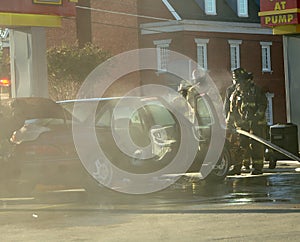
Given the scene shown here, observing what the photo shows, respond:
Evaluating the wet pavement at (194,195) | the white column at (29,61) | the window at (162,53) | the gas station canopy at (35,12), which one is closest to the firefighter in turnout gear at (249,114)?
the wet pavement at (194,195)

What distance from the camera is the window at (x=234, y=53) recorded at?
49.7 meters

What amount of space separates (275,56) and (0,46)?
50.1 feet

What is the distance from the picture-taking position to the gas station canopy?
64.6 feet

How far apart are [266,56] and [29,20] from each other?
33.2 metres

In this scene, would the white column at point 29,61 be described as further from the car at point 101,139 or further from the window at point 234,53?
the window at point 234,53

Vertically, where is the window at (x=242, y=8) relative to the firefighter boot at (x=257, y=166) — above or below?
above

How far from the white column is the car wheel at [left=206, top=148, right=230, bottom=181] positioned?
586cm

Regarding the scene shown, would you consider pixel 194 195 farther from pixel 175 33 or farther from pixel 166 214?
Result: pixel 175 33

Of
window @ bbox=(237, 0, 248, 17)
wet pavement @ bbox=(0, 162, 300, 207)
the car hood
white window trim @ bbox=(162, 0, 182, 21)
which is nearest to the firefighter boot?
wet pavement @ bbox=(0, 162, 300, 207)

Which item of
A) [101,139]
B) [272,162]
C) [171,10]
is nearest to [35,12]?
[272,162]

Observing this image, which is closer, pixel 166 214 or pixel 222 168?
pixel 166 214

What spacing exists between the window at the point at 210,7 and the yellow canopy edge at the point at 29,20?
29653 mm

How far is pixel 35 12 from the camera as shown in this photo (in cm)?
2016

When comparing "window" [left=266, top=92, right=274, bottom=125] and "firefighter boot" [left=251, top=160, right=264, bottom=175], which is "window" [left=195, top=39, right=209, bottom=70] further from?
"firefighter boot" [left=251, top=160, right=264, bottom=175]
